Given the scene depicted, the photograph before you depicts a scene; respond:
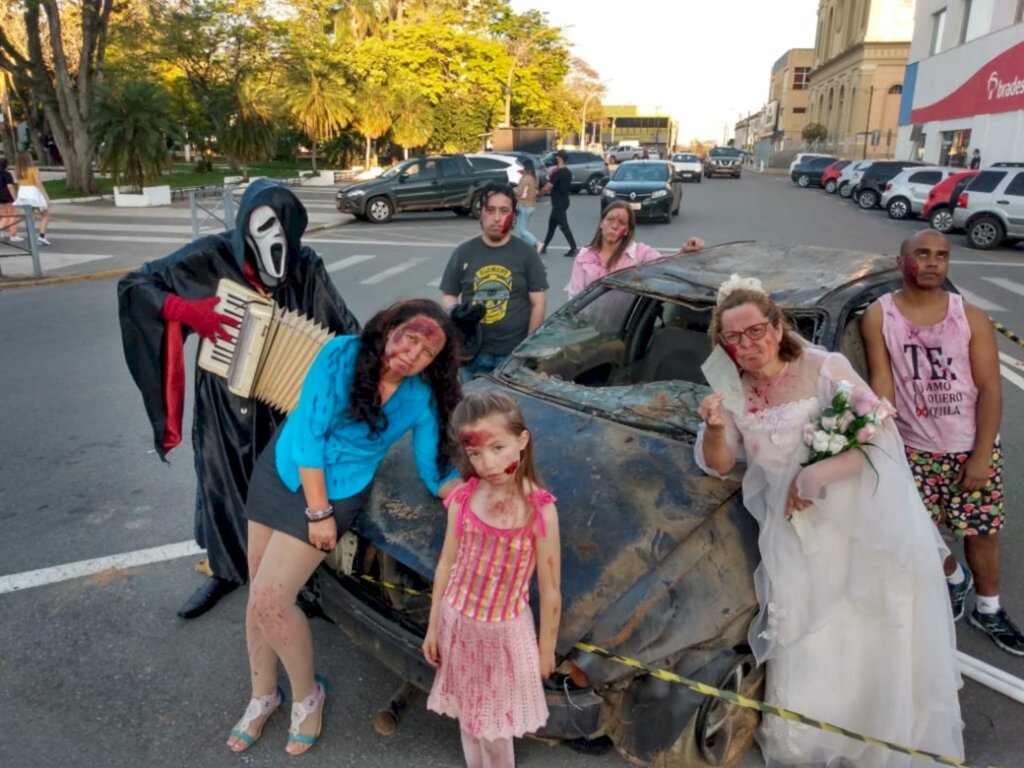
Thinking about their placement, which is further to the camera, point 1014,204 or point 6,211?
point 1014,204

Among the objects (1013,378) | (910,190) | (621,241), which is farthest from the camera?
(910,190)

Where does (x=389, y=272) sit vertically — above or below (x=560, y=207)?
below

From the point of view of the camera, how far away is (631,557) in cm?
261

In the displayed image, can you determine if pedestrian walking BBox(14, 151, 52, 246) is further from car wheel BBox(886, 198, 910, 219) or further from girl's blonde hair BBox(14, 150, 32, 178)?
car wheel BBox(886, 198, 910, 219)

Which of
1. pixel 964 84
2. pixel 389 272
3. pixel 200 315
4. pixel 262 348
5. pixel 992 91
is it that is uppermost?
pixel 964 84

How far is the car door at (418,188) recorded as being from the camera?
20734mm

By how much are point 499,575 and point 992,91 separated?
3462cm

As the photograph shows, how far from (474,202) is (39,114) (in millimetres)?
33450

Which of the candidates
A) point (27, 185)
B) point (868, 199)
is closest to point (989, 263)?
point (868, 199)

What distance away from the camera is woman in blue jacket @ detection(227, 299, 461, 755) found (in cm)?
256

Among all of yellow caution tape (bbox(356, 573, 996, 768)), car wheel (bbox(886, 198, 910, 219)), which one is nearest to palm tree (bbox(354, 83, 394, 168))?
car wheel (bbox(886, 198, 910, 219))

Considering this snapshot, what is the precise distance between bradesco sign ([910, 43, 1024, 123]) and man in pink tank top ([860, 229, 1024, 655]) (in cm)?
2960

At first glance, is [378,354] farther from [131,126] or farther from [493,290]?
[131,126]

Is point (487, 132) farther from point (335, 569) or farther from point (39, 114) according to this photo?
point (335, 569)
